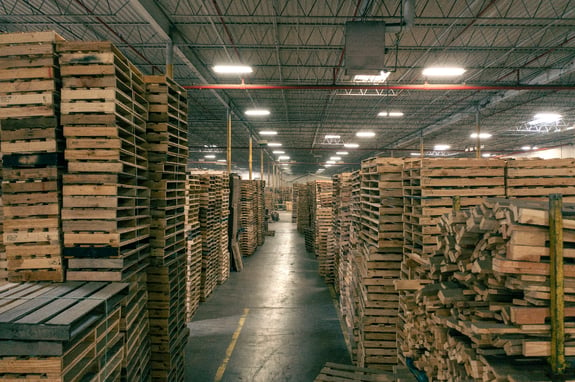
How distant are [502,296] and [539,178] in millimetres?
3464

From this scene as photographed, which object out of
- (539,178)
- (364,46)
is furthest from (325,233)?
(539,178)

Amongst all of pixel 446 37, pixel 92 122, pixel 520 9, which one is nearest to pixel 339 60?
pixel 446 37

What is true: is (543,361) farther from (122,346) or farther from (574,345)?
(122,346)

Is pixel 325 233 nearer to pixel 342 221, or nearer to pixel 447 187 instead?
pixel 342 221

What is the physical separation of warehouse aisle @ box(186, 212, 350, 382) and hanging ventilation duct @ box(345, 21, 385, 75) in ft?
24.9

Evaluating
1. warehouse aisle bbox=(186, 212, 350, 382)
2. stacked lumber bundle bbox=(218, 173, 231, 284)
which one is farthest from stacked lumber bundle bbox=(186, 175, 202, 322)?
stacked lumber bundle bbox=(218, 173, 231, 284)

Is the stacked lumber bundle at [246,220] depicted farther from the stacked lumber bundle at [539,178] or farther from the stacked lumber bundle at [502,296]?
the stacked lumber bundle at [502,296]

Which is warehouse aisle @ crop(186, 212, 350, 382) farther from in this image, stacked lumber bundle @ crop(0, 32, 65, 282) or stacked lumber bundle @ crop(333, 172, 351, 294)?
stacked lumber bundle @ crop(0, 32, 65, 282)

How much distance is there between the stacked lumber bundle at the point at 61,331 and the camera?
321cm

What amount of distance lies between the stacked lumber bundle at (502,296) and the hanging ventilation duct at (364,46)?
7315 mm

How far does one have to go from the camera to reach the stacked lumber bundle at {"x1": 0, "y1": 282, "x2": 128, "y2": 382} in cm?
321

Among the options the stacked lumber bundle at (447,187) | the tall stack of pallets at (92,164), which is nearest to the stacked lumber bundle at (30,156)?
the tall stack of pallets at (92,164)

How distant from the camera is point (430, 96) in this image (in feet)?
65.8

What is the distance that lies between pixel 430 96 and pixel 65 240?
2023 cm
